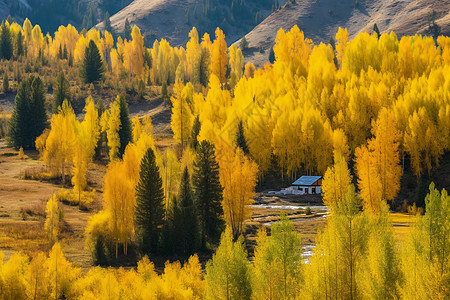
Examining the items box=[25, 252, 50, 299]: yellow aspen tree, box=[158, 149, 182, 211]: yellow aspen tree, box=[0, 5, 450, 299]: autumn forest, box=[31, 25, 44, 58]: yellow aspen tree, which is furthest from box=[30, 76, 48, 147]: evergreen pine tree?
box=[25, 252, 50, 299]: yellow aspen tree

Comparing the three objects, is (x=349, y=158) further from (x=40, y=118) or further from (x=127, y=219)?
(x=40, y=118)

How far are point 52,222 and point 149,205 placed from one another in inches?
339

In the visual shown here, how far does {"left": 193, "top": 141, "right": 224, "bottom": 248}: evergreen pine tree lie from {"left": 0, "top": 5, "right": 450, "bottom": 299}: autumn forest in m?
0.12

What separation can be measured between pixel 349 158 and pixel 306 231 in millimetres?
24552

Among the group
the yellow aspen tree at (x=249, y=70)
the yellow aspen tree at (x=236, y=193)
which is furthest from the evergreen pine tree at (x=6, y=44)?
the yellow aspen tree at (x=236, y=193)

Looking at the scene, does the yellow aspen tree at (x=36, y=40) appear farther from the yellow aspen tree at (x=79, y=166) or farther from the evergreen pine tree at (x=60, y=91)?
the yellow aspen tree at (x=79, y=166)

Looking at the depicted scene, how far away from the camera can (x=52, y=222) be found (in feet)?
162

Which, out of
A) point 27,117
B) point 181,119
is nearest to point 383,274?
point 181,119

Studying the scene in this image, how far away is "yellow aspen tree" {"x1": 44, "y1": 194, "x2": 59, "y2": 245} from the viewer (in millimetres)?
48594

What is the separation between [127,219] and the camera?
5081 cm

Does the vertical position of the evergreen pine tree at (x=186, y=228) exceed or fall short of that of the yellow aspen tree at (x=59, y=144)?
it falls short

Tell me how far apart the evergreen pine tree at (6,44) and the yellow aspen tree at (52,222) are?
94851 millimetres

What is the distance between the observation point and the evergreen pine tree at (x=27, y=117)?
304ft

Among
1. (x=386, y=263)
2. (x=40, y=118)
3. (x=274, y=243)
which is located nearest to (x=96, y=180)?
(x=40, y=118)
